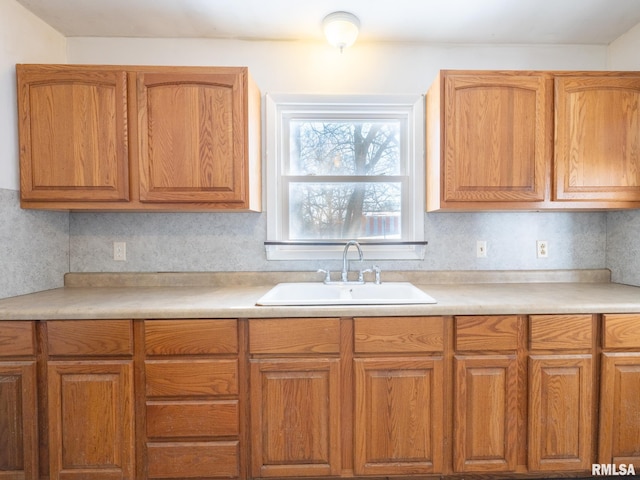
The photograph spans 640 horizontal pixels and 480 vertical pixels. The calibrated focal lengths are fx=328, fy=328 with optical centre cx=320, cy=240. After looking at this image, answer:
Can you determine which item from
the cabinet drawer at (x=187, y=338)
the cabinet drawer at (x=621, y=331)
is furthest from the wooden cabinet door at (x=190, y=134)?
the cabinet drawer at (x=621, y=331)

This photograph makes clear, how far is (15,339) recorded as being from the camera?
143cm

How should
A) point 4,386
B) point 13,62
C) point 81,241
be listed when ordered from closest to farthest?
point 4,386 < point 13,62 < point 81,241

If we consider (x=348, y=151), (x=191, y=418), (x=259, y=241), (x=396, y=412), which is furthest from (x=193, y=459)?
(x=348, y=151)

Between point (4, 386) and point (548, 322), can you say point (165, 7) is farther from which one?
point (548, 322)

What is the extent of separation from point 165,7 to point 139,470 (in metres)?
2.31

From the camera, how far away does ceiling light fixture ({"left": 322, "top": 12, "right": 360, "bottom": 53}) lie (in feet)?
5.84

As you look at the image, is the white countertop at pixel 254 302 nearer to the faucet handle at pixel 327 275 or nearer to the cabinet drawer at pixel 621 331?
A: the cabinet drawer at pixel 621 331

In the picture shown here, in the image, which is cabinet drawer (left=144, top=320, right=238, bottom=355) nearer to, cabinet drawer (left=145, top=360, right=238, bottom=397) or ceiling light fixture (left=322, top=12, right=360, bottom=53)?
cabinet drawer (left=145, top=360, right=238, bottom=397)

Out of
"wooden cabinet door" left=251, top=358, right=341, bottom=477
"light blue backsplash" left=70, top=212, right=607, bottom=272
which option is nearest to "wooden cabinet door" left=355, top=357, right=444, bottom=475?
"wooden cabinet door" left=251, top=358, right=341, bottom=477

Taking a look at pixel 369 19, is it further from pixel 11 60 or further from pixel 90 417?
pixel 90 417

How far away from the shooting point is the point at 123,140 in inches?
67.4

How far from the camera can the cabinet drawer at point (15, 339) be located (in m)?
1.43

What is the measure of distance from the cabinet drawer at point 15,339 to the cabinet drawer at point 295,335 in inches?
38.0

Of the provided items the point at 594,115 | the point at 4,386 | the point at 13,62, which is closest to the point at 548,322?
the point at 594,115
